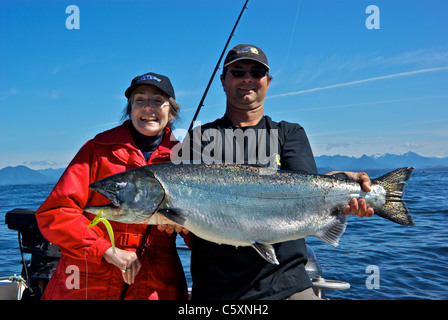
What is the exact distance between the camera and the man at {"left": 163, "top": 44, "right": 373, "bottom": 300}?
3342 millimetres

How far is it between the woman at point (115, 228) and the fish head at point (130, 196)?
330mm

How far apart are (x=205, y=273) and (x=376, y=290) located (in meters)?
6.92

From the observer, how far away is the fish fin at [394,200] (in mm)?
3652

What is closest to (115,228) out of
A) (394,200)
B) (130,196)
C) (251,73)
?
(130,196)

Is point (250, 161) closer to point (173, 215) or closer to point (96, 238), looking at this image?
point (173, 215)

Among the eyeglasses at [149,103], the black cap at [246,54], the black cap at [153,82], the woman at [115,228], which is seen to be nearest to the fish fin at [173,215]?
the woman at [115,228]

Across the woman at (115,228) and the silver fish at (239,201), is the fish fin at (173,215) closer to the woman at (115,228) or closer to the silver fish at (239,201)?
the silver fish at (239,201)

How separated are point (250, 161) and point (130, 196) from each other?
128cm

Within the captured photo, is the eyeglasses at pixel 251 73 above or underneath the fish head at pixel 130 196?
above

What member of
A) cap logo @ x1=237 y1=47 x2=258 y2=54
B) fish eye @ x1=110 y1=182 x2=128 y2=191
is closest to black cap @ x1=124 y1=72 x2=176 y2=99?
cap logo @ x1=237 y1=47 x2=258 y2=54

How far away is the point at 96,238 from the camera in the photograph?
338 centimetres

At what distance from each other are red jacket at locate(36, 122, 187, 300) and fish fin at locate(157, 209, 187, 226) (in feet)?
1.68

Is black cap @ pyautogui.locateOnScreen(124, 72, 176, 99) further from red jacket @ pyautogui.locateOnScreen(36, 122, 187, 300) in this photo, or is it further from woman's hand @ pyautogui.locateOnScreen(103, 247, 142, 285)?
woman's hand @ pyautogui.locateOnScreen(103, 247, 142, 285)
